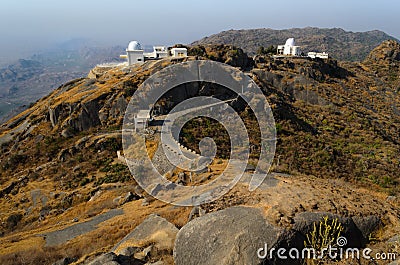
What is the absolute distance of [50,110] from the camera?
37.2 meters

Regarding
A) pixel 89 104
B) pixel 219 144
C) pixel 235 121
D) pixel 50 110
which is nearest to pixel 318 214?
pixel 219 144

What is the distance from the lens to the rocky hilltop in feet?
28.5

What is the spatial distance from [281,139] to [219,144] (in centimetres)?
919

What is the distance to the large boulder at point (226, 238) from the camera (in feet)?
25.2

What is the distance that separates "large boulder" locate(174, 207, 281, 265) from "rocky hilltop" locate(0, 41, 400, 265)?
3cm

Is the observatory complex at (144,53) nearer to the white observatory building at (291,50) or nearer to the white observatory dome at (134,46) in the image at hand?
the white observatory dome at (134,46)

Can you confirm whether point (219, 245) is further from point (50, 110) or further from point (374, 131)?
point (374, 131)

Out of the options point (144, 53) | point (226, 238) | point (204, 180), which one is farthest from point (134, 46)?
point (226, 238)

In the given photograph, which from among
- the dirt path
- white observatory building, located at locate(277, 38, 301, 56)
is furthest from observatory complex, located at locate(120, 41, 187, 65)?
the dirt path

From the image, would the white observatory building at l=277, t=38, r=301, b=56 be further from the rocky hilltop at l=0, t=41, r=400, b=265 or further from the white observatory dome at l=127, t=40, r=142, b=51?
the white observatory dome at l=127, t=40, r=142, b=51

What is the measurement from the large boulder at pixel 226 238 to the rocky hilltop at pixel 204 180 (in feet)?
0.10

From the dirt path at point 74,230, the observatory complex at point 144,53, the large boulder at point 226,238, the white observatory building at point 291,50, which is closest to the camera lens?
the large boulder at point 226,238

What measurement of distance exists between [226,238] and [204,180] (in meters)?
8.90

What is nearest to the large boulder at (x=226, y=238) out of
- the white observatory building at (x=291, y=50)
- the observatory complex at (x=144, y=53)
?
the observatory complex at (x=144, y=53)
